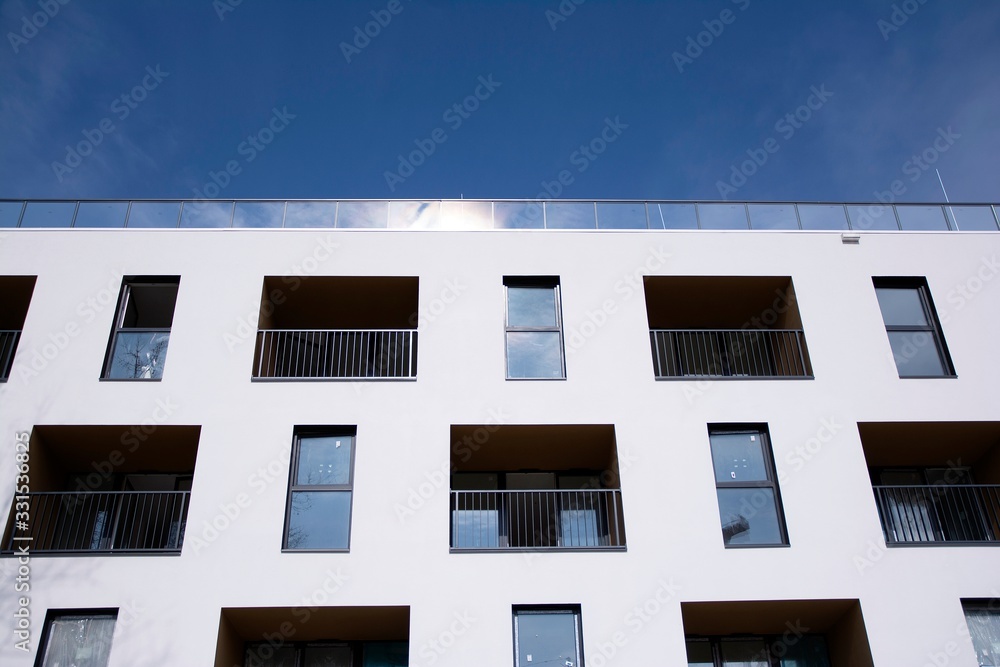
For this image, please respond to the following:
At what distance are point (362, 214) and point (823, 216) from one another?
25.0ft

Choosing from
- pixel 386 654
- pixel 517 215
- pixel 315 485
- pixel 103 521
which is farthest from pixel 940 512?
pixel 103 521

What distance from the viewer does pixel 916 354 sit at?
12.4 m

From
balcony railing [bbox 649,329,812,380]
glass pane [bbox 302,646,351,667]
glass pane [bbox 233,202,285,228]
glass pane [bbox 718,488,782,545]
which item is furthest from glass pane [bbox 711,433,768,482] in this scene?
glass pane [bbox 233,202,285,228]

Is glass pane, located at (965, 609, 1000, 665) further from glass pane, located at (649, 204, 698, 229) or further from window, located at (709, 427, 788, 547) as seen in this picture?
glass pane, located at (649, 204, 698, 229)

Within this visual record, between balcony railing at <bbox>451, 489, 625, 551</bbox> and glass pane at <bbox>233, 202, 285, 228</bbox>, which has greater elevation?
glass pane at <bbox>233, 202, 285, 228</bbox>

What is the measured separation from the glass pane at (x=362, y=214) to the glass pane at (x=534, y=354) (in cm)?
292

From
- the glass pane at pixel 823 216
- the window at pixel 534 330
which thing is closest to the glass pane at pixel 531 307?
the window at pixel 534 330

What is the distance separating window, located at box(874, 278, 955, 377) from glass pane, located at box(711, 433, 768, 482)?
2680mm

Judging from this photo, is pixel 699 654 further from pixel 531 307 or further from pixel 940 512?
pixel 531 307

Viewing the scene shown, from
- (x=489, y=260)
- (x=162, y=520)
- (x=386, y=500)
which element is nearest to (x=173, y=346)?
(x=162, y=520)

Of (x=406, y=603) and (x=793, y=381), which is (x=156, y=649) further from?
(x=793, y=381)

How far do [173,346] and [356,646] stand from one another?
5057 mm

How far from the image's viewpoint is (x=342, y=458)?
1120 cm

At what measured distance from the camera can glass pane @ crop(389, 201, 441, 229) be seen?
12883 millimetres
